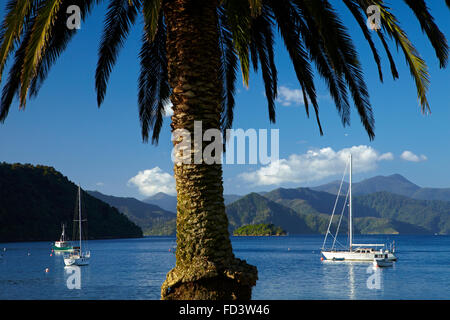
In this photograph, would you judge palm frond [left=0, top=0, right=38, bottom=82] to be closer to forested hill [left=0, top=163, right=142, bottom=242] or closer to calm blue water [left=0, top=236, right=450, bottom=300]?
calm blue water [left=0, top=236, right=450, bottom=300]

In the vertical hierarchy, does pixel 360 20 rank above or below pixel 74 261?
above

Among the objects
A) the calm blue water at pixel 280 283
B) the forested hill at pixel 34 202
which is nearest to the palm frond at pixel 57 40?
the calm blue water at pixel 280 283

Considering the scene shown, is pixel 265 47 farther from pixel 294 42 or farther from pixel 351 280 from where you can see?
pixel 351 280

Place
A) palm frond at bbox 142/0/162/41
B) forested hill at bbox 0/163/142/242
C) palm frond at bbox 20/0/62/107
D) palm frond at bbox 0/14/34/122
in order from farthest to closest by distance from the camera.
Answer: forested hill at bbox 0/163/142/242 → palm frond at bbox 0/14/34/122 → palm frond at bbox 20/0/62/107 → palm frond at bbox 142/0/162/41

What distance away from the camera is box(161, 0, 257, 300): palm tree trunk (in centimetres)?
731

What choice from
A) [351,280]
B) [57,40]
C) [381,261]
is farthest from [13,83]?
[381,261]

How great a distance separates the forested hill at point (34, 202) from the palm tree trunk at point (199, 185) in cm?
14057

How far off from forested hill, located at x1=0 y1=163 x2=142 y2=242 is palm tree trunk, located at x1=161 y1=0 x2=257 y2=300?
140574 millimetres

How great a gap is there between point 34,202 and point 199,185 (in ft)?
472

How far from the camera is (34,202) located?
14062 cm

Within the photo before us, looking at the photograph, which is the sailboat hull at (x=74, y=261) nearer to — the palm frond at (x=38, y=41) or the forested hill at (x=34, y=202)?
the palm frond at (x=38, y=41)

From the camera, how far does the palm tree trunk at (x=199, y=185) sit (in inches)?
288

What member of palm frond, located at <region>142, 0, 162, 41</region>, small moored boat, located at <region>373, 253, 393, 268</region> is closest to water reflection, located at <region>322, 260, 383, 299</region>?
small moored boat, located at <region>373, 253, 393, 268</region>
